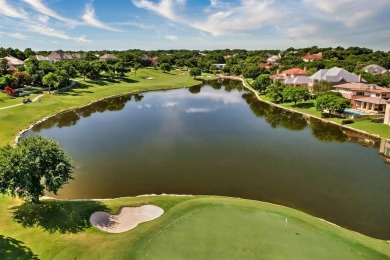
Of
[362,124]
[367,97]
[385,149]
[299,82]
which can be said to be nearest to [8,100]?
[385,149]

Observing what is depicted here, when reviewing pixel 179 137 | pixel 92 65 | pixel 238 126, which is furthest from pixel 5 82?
pixel 238 126

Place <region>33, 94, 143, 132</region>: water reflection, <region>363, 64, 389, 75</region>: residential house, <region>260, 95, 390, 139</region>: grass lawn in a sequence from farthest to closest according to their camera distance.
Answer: <region>363, 64, 389, 75</region>: residential house < <region>33, 94, 143, 132</region>: water reflection < <region>260, 95, 390, 139</region>: grass lawn

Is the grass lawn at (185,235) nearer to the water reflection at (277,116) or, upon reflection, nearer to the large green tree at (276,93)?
the water reflection at (277,116)

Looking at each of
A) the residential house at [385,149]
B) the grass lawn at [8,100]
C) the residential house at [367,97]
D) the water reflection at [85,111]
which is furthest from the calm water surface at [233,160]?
the residential house at [367,97]

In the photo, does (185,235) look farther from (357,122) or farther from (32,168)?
(357,122)

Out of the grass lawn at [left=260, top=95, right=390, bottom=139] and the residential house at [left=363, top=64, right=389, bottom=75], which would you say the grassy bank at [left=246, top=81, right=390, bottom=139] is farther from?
the residential house at [left=363, top=64, right=389, bottom=75]

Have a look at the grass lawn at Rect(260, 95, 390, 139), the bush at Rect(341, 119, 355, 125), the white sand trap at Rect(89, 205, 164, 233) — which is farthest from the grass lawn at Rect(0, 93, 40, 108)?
the bush at Rect(341, 119, 355, 125)
